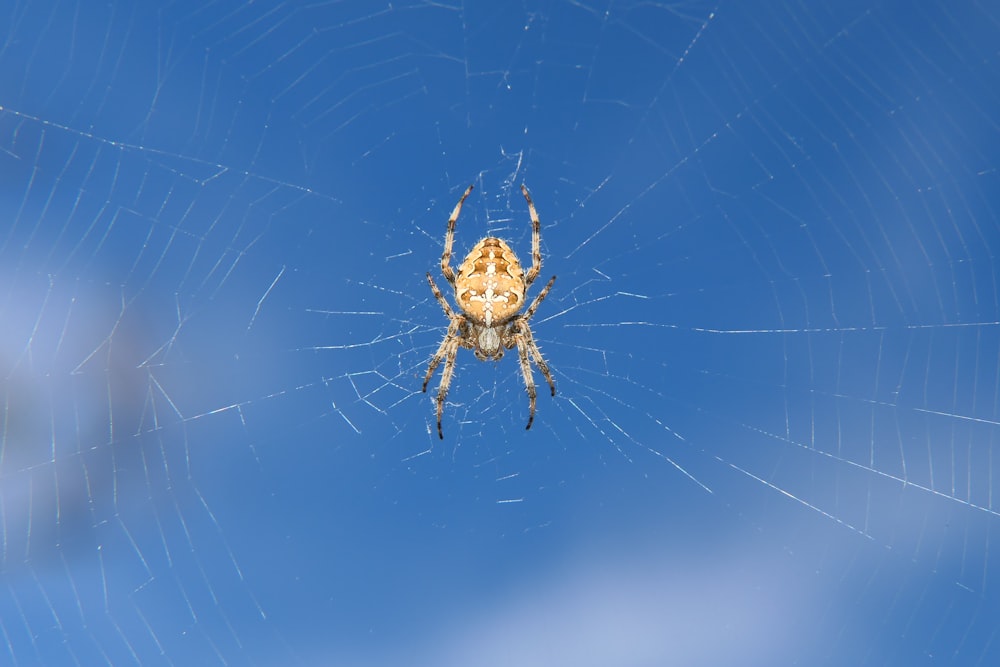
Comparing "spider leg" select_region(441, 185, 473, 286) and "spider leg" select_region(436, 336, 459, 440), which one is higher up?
"spider leg" select_region(441, 185, 473, 286)

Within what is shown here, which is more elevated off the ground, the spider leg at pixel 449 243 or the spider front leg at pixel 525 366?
the spider leg at pixel 449 243

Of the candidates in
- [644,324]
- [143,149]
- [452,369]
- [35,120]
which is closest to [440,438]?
[452,369]

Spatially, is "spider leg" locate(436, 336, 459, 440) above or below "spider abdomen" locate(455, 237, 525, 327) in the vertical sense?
below

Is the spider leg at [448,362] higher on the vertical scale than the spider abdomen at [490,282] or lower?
lower

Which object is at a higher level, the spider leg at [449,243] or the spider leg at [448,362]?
the spider leg at [449,243]

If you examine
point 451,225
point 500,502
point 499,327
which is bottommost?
point 500,502

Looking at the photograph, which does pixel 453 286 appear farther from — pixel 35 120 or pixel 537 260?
pixel 35 120

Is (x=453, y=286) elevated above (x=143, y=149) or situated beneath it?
situated beneath

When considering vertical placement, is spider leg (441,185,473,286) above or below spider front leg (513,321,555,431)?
above
